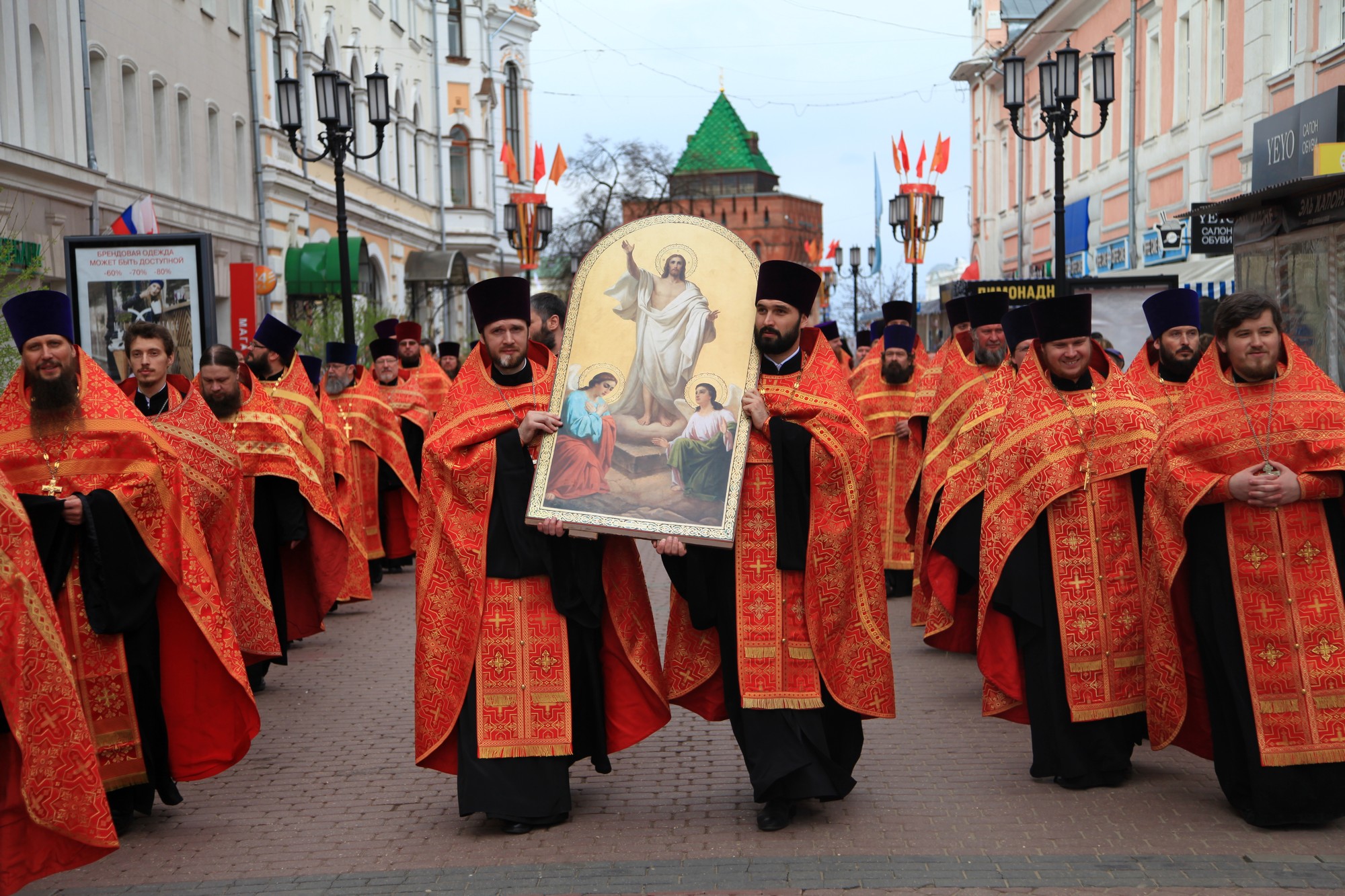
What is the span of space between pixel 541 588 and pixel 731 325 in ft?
4.26

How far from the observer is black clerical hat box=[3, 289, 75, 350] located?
588cm

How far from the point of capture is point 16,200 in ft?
60.5

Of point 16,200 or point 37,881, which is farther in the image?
point 16,200

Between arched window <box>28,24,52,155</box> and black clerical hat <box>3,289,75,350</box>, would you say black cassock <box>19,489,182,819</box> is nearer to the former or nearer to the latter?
black clerical hat <box>3,289,75,350</box>

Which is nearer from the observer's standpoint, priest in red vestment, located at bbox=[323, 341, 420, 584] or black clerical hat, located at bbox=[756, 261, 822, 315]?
black clerical hat, located at bbox=[756, 261, 822, 315]

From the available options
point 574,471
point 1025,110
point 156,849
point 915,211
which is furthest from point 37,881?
point 1025,110

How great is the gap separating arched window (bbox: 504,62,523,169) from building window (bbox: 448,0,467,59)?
439 centimetres

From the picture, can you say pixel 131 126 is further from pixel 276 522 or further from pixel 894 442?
pixel 276 522

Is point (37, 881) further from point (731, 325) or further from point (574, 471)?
point (731, 325)

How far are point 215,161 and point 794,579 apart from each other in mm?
24423

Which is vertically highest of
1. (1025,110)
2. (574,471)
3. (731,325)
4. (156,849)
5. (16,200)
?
(1025,110)

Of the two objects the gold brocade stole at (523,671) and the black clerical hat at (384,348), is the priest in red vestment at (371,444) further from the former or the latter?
the gold brocade stole at (523,671)

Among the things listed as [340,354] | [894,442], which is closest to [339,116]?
[340,354]

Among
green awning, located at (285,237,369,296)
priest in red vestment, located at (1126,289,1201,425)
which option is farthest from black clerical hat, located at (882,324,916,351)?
green awning, located at (285,237,369,296)
